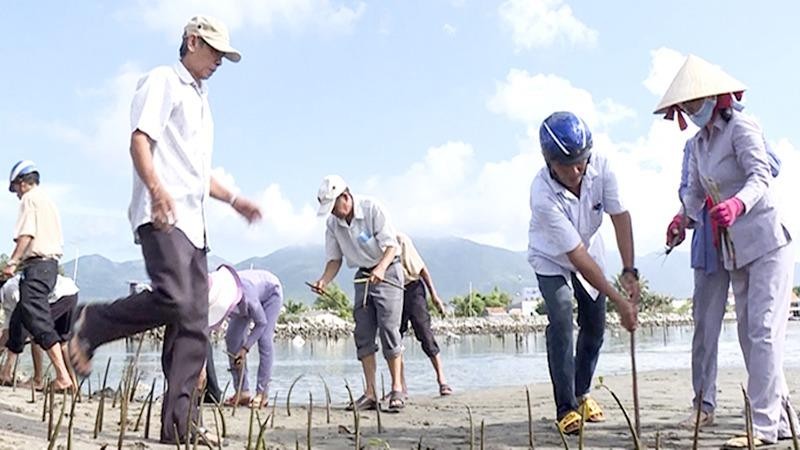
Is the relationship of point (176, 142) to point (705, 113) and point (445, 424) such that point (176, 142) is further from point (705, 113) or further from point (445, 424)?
point (705, 113)

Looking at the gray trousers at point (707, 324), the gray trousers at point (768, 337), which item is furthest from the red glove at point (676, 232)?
the gray trousers at point (768, 337)

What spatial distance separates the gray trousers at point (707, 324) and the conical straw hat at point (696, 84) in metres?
0.87

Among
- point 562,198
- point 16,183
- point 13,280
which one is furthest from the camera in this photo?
point 13,280

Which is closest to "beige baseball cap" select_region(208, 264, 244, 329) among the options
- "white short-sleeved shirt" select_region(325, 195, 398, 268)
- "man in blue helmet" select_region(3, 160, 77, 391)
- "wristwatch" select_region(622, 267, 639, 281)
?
"white short-sleeved shirt" select_region(325, 195, 398, 268)

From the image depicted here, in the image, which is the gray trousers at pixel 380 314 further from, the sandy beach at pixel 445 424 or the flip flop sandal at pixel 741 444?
the flip flop sandal at pixel 741 444

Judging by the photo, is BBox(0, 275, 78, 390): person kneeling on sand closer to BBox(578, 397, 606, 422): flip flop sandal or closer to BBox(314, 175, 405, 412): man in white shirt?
BBox(314, 175, 405, 412): man in white shirt

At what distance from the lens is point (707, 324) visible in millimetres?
4383

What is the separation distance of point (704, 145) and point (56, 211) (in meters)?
4.59

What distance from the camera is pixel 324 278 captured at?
6652mm

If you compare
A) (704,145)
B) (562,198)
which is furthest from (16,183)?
(704,145)

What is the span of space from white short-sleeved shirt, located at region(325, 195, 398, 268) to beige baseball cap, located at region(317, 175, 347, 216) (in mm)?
186

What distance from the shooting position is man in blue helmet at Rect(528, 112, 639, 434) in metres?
4.25

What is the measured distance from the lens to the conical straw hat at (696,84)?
4.00m

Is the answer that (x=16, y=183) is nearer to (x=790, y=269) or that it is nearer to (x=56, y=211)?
(x=56, y=211)
